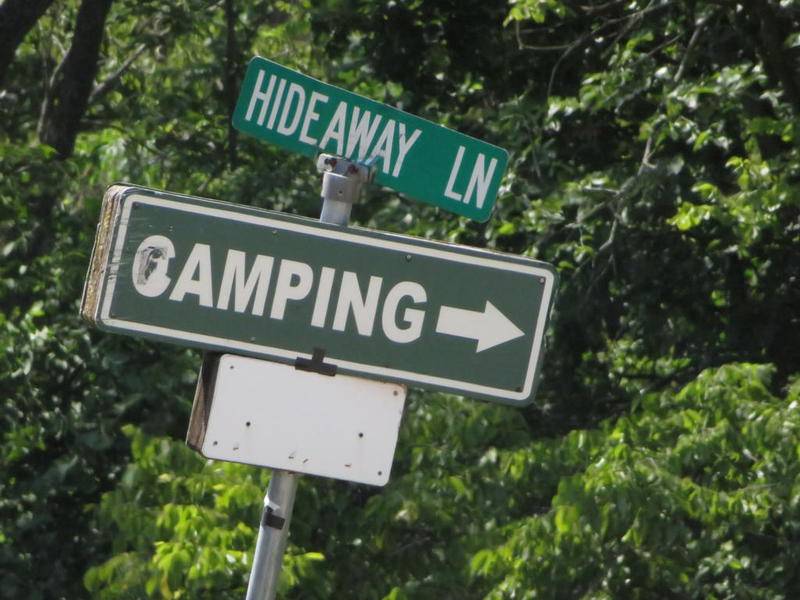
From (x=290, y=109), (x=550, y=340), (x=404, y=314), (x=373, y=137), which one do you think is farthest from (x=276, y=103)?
(x=550, y=340)

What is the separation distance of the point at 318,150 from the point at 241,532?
2.69 meters

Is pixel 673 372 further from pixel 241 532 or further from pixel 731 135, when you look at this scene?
pixel 241 532

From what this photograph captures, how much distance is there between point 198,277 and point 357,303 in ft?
0.87

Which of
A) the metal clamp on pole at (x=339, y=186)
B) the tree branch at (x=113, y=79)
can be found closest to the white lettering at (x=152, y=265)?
the metal clamp on pole at (x=339, y=186)

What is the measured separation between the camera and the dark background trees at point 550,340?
4.69 meters

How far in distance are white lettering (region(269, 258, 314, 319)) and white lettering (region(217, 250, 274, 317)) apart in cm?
2

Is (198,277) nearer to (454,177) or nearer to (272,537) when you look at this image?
(272,537)

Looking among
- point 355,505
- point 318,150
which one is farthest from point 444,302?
point 355,505

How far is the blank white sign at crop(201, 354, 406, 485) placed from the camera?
2.08 m

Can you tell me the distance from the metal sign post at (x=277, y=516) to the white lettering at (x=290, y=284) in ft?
0.35

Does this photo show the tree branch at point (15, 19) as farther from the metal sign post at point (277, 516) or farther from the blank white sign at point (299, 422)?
the blank white sign at point (299, 422)

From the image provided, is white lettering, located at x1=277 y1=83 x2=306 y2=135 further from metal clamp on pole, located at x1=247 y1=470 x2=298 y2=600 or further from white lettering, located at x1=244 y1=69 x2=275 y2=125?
metal clamp on pole, located at x1=247 y1=470 x2=298 y2=600

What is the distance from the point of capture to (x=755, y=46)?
6.17 m

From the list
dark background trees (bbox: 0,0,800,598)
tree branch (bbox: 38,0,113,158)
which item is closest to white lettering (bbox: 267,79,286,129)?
dark background trees (bbox: 0,0,800,598)
